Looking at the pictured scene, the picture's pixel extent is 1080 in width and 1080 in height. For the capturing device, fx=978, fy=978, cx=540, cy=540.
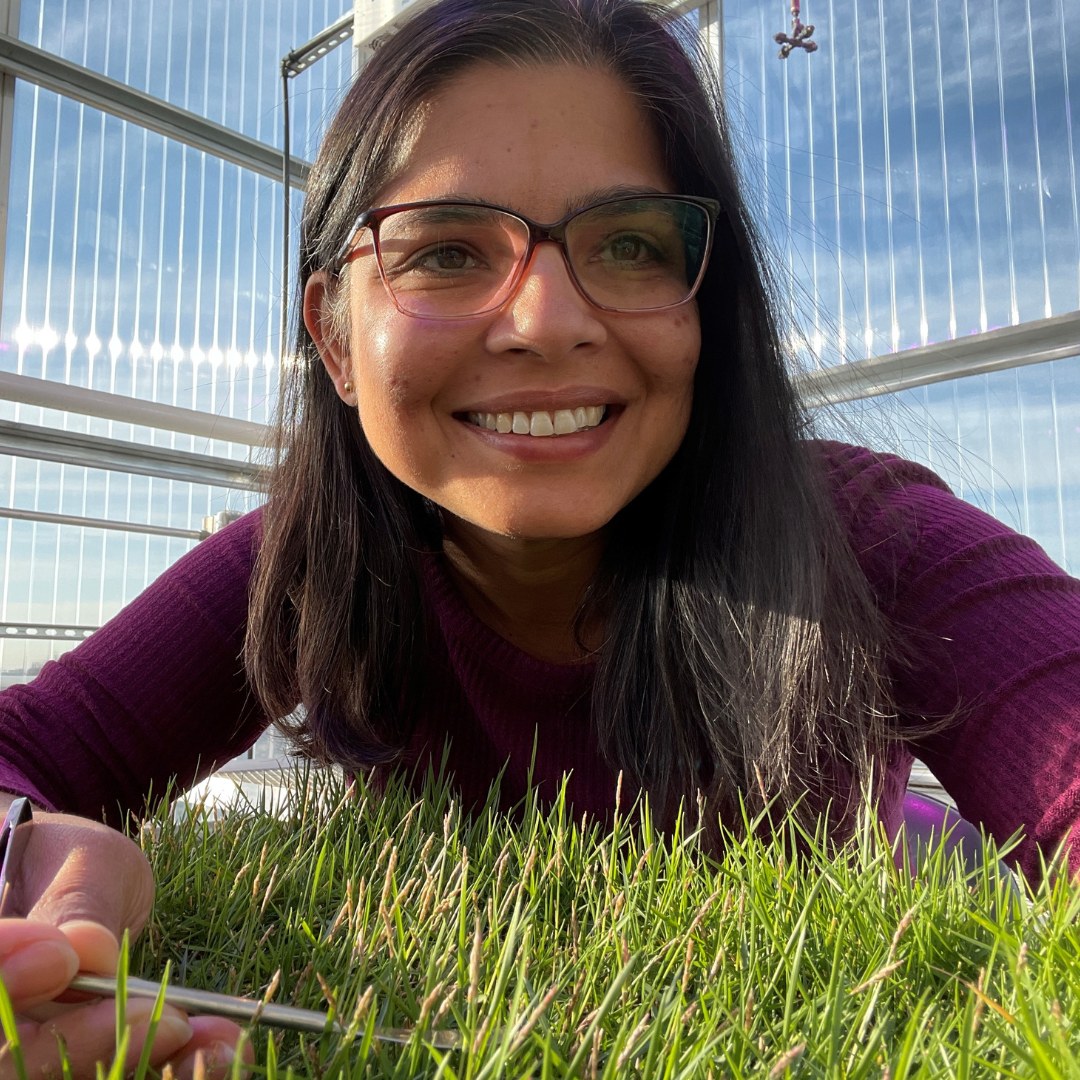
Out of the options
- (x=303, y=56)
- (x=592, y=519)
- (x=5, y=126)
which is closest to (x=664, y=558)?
(x=592, y=519)

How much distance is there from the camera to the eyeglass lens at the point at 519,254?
27.7 inches

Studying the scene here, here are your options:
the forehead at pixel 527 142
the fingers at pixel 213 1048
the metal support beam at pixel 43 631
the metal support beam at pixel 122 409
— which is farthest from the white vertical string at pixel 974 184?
the fingers at pixel 213 1048

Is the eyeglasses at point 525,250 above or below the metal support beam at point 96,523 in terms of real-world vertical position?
below

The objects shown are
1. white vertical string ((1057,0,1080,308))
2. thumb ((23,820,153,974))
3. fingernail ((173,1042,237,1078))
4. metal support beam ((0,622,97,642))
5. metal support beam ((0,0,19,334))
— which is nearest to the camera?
fingernail ((173,1042,237,1078))

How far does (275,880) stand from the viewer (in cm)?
50

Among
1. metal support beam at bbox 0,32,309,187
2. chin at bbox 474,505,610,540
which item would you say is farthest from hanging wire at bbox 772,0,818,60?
chin at bbox 474,505,610,540

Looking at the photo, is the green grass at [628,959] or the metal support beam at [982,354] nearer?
the green grass at [628,959]

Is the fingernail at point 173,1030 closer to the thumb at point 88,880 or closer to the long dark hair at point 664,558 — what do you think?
the thumb at point 88,880

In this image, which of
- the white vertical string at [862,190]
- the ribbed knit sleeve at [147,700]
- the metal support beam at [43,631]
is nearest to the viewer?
the ribbed knit sleeve at [147,700]

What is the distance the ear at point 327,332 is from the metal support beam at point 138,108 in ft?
8.27

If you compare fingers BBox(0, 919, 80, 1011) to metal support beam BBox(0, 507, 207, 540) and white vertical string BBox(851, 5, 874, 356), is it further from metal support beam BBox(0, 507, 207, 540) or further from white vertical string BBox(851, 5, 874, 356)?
metal support beam BBox(0, 507, 207, 540)

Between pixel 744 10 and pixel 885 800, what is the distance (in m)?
2.98

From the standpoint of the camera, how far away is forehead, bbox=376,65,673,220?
0.70 metres

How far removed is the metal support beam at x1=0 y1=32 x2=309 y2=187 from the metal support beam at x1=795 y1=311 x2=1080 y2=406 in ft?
6.56
